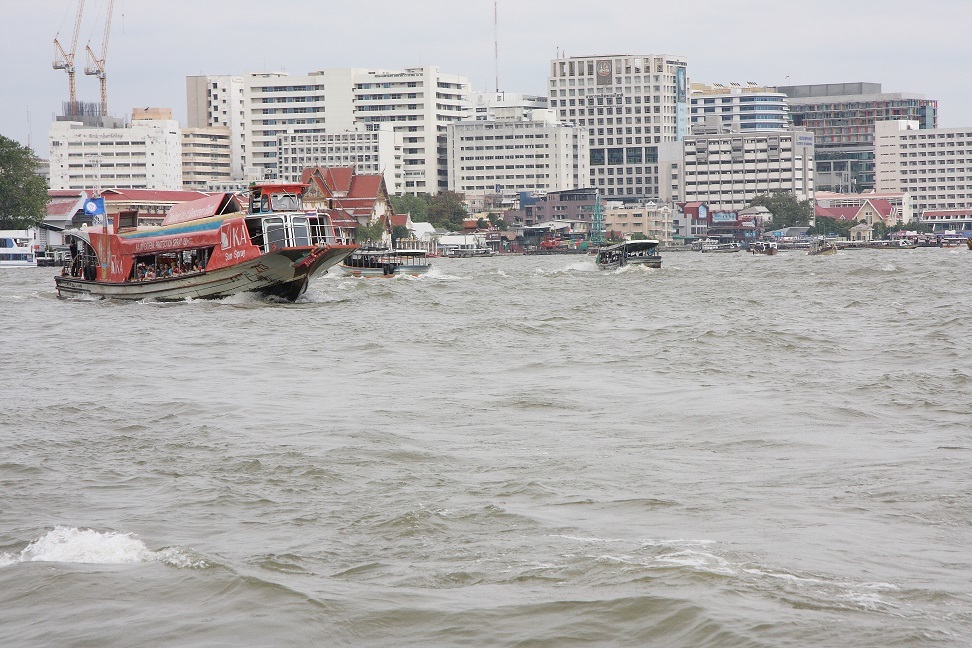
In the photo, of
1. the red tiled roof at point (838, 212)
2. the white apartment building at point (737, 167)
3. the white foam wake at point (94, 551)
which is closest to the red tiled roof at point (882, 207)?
the red tiled roof at point (838, 212)

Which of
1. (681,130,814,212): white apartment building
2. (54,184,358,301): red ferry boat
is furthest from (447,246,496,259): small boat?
(54,184,358,301): red ferry boat

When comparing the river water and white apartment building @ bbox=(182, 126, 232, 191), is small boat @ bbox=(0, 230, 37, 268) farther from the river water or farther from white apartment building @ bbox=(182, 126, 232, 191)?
white apartment building @ bbox=(182, 126, 232, 191)

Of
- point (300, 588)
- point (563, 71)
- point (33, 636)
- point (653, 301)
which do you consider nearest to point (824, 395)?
point (300, 588)

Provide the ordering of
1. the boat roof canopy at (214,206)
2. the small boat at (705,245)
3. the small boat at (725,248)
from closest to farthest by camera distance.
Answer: the boat roof canopy at (214,206)
the small boat at (725,248)
the small boat at (705,245)

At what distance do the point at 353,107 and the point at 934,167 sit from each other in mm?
88988

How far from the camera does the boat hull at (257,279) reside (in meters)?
34.8

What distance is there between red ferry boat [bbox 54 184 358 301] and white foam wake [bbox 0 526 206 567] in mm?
25228

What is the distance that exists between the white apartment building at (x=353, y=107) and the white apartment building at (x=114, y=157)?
1721 cm

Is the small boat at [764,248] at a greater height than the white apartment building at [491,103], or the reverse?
the white apartment building at [491,103]

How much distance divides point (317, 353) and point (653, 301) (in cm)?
1927

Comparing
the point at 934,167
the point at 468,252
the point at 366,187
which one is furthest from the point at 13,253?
the point at 934,167

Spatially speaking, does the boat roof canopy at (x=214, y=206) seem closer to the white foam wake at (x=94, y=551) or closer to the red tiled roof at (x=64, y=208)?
the white foam wake at (x=94, y=551)

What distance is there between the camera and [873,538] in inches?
362

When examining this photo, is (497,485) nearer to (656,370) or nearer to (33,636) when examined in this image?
(33,636)
